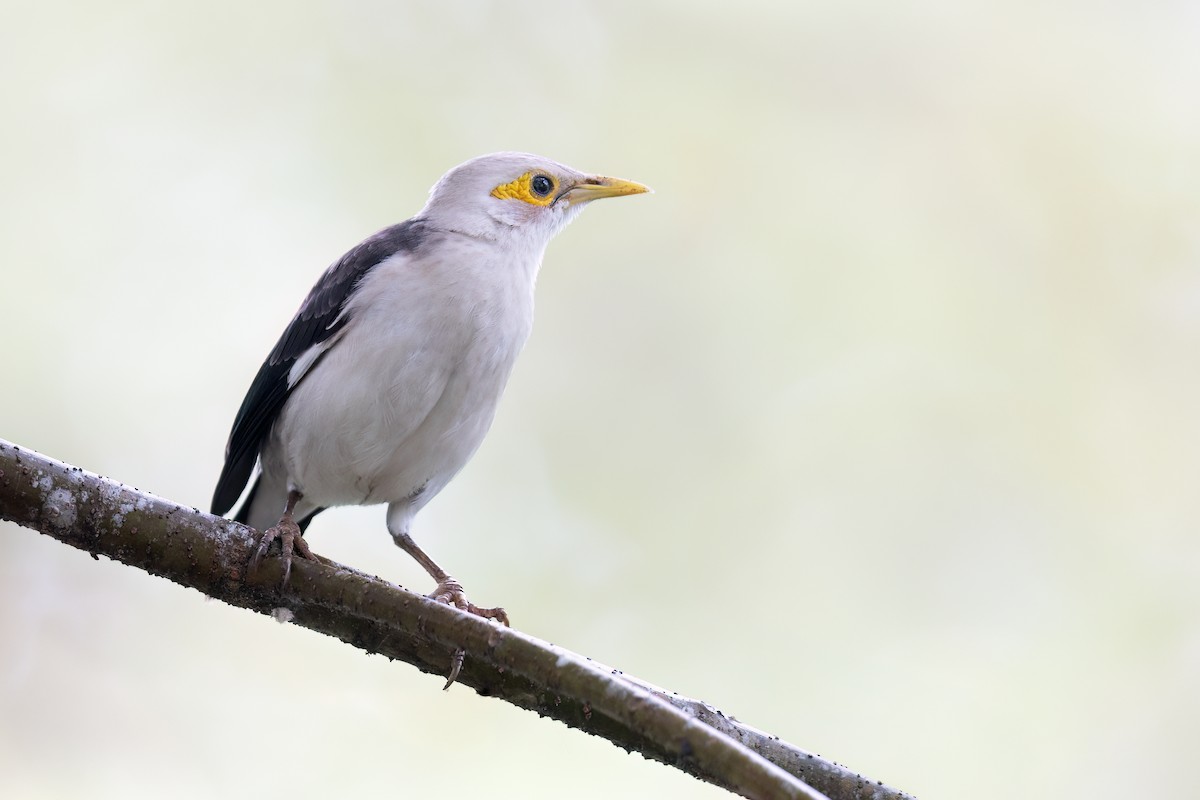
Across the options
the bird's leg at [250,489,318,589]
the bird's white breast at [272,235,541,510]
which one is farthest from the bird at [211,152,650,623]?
the bird's leg at [250,489,318,589]

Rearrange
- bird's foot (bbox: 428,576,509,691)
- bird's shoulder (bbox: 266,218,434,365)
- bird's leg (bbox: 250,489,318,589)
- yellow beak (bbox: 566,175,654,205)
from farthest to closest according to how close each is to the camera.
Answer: yellow beak (bbox: 566,175,654,205)
bird's shoulder (bbox: 266,218,434,365)
bird's foot (bbox: 428,576,509,691)
bird's leg (bbox: 250,489,318,589)

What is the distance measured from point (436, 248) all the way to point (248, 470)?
1.68 metres

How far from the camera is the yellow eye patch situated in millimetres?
6770

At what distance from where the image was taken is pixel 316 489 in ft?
20.4

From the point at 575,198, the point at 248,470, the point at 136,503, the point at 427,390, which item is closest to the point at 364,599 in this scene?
the point at 136,503

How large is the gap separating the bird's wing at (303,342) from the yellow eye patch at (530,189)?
0.54m

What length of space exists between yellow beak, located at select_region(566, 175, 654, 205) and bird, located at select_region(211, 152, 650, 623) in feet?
0.49

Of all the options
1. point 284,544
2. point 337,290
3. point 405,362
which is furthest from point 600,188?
point 284,544

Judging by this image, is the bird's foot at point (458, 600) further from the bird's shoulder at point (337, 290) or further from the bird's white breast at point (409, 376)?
the bird's shoulder at point (337, 290)

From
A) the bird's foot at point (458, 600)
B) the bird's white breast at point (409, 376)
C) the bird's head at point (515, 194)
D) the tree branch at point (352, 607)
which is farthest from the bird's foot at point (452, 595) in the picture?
the bird's head at point (515, 194)

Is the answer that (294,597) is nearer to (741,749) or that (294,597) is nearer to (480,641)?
(480,641)

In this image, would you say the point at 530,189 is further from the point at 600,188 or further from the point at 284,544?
the point at 284,544

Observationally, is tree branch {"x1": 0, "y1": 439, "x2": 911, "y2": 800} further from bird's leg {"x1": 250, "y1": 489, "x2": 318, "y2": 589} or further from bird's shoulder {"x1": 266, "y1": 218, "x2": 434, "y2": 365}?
bird's shoulder {"x1": 266, "y1": 218, "x2": 434, "y2": 365}

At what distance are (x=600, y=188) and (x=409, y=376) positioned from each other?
6.43ft
